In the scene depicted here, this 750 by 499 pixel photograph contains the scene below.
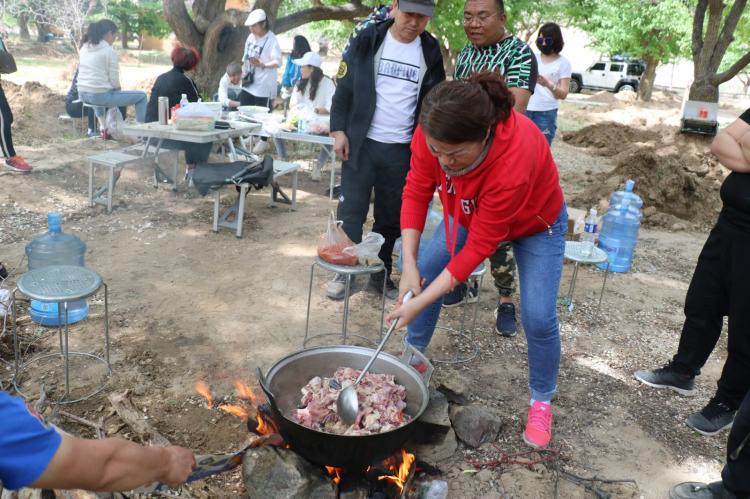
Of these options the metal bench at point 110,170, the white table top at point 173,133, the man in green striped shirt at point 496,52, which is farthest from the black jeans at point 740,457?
the metal bench at point 110,170

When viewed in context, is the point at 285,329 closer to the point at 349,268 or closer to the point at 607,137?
the point at 349,268

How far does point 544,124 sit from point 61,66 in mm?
18105

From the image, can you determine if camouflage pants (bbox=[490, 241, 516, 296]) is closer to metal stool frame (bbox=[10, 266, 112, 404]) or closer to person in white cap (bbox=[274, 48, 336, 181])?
metal stool frame (bbox=[10, 266, 112, 404])

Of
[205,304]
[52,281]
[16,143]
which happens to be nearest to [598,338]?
[205,304]

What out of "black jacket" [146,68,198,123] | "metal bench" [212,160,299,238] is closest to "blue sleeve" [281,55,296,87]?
"black jacket" [146,68,198,123]

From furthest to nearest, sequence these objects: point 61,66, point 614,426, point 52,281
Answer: point 61,66, point 614,426, point 52,281

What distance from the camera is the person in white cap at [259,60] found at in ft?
27.7

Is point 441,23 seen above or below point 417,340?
above

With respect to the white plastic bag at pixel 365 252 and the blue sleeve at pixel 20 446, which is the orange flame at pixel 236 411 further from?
the blue sleeve at pixel 20 446

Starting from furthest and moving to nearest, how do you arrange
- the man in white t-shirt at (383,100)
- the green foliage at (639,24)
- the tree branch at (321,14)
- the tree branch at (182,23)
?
the green foliage at (639,24), the tree branch at (321,14), the tree branch at (182,23), the man in white t-shirt at (383,100)

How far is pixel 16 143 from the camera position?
876 cm

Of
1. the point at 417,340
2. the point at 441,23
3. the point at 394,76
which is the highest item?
the point at 441,23

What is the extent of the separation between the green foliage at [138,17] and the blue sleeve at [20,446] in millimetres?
29905

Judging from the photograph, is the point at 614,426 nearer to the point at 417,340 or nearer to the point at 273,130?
the point at 417,340
